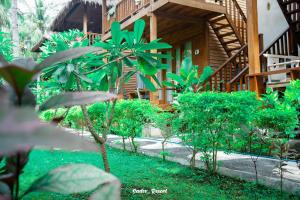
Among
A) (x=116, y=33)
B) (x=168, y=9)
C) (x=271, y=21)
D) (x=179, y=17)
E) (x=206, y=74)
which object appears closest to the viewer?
(x=116, y=33)

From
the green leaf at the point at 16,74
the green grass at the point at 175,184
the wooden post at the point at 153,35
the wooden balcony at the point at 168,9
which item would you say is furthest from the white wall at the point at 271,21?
the green leaf at the point at 16,74

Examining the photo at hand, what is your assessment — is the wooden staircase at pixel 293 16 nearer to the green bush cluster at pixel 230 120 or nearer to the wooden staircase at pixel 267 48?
the wooden staircase at pixel 267 48

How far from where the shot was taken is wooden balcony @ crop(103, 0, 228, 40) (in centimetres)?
853

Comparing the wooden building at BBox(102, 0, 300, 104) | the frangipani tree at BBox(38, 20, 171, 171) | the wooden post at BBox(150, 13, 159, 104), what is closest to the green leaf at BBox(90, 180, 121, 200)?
the frangipani tree at BBox(38, 20, 171, 171)

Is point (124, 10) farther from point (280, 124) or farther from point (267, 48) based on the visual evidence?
point (280, 124)

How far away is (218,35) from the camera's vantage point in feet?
34.5

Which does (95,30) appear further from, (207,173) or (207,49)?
(207,173)

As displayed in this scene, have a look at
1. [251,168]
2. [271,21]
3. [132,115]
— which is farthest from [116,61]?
[271,21]

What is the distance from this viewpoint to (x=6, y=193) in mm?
524

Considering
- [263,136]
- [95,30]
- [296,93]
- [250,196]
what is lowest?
[250,196]

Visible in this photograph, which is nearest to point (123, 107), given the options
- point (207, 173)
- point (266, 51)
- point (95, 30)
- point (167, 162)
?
point (167, 162)

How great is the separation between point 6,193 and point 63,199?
2.31 meters

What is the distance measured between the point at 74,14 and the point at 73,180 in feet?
51.0

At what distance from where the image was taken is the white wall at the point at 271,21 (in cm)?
906
